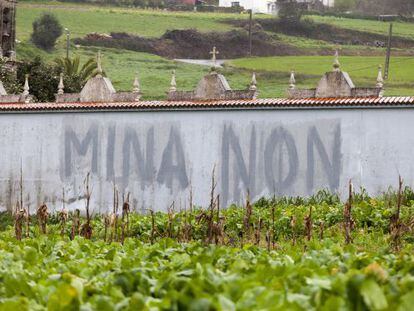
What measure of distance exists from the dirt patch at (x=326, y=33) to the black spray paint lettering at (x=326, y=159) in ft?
223

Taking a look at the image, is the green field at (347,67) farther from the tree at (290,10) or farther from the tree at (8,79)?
the tree at (8,79)

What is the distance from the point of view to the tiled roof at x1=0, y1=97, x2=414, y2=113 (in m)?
24.6

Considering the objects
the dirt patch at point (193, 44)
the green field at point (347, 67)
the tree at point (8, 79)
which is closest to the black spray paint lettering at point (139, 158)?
the tree at point (8, 79)

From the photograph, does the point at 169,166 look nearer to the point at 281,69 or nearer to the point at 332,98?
the point at 332,98

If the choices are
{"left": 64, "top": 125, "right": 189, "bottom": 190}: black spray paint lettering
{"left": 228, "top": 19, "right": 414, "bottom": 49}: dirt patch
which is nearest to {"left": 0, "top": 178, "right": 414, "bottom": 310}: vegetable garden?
{"left": 64, "top": 125, "right": 189, "bottom": 190}: black spray paint lettering

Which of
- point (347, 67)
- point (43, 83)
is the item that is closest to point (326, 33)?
point (347, 67)

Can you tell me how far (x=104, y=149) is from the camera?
28.4 metres

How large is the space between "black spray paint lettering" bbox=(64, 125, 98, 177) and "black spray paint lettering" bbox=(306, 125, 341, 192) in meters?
6.42

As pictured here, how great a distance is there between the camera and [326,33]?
100 m

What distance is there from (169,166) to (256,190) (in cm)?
273

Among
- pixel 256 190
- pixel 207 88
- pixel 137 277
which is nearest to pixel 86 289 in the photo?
pixel 137 277

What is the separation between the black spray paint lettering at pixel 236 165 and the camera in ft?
85.7

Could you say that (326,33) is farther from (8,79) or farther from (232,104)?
(232,104)

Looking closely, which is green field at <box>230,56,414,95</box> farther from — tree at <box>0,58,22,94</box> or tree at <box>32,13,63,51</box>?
tree at <box>0,58,22,94</box>
